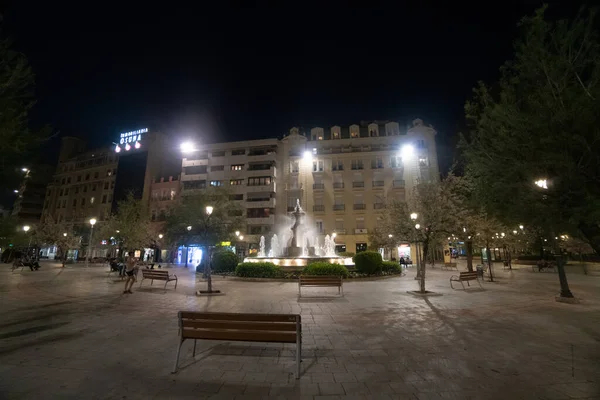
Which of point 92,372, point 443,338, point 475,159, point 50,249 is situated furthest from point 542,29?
point 50,249

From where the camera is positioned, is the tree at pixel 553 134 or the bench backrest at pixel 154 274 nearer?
the tree at pixel 553 134

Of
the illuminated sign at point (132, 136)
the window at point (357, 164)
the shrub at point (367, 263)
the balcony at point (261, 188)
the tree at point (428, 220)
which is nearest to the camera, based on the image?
the tree at point (428, 220)

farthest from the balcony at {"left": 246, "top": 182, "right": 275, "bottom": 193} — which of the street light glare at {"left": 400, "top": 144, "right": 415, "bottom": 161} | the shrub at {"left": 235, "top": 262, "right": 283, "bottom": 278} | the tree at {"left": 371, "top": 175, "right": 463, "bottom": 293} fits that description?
the tree at {"left": 371, "top": 175, "right": 463, "bottom": 293}

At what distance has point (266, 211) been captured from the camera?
51219 millimetres

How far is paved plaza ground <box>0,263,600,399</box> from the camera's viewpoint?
3900 mm

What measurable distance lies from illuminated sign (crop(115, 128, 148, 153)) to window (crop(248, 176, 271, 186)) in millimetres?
31115

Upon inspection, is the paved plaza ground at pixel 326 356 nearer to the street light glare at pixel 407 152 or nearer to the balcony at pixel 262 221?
the balcony at pixel 262 221

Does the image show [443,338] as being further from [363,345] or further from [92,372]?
[92,372]

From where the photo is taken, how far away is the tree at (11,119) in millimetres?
6945

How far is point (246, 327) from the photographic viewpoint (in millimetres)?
4676

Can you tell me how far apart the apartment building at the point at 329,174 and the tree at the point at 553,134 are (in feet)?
133

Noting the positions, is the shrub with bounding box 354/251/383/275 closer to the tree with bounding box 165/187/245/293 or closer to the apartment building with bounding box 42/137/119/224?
the tree with bounding box 165/187/245/293

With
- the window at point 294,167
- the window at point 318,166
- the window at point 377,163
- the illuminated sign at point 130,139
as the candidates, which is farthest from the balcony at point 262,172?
the illuminated sign at point 130,139

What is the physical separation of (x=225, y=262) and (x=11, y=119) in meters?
16.3
